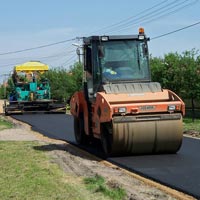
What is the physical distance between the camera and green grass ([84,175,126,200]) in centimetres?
759

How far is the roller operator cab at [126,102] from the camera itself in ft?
38.3

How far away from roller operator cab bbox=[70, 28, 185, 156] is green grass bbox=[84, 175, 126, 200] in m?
2.65

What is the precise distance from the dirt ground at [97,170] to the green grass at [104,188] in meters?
0.10

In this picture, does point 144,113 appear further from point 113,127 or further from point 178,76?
point 178,76

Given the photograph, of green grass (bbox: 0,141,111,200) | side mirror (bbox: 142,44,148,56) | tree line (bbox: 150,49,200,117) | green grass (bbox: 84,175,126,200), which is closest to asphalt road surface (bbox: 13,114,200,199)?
green grass (bbox: 84,175,126,200)

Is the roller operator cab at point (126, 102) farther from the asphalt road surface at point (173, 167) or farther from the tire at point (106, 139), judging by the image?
the asphalt road surface at point (173, 167)

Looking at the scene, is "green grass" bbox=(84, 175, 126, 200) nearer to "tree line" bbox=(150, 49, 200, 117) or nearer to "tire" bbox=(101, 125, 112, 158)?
"tire" bbox=(101, 125, 112, 158)

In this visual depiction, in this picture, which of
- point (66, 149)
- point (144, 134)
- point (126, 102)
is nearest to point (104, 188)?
point (144, 134)

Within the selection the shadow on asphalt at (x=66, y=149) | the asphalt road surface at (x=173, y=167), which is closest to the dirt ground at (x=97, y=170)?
the shadow on asphalt at (x=66, y=149)

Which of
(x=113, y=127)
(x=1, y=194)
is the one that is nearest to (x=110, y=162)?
(x=113, y=127)

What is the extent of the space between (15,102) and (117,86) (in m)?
24.6

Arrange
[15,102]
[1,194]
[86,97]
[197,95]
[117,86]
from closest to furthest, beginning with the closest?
[1,194] < [117,86] < [86,97] < [197,95] < [15,102]

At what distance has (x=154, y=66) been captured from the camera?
105 feet

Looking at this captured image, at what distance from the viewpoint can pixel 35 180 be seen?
8.70 metres
